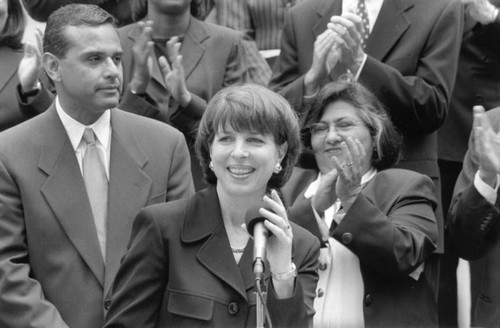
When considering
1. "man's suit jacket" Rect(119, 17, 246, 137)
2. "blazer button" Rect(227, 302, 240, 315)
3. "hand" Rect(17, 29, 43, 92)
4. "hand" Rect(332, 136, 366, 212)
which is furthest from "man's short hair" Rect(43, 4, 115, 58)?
"blazer button" Rect(227, 302, 240, 315)

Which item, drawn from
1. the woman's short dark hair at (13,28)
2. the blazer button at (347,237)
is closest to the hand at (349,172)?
the blazer button at (347,237)

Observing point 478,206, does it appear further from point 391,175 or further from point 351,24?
point 351,24

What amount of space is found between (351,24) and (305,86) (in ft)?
1.36

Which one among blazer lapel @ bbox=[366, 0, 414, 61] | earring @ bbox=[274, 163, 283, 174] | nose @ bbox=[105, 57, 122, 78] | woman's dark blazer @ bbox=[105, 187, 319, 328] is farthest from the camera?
blazer lapel @ bbox=[366, 0, 414, 61]

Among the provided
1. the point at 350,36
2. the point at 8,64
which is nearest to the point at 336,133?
the point at 350,36

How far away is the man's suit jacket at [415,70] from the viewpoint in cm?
677

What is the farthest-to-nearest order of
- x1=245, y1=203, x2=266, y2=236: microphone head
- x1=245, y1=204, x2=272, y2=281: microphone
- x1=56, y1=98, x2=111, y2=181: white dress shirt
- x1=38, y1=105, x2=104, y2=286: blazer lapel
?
1. x1=56, y1=98, x2=111, y2=181: white dress shirt
2. x1=38, y1=105, x2=104, y2=286: blazer lapel
3. x1=245, y1=203, x2=266, y2=236: microphone head
4. x1=245, y1=204, x2=272, y2=281: microphone

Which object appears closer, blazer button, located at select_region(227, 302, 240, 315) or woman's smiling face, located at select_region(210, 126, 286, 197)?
blazer button, located at select_region(227, 302, 240, 315)

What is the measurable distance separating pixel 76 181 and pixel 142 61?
147 cm

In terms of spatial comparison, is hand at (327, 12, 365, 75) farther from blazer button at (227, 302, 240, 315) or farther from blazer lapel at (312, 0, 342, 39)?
blazer button at (227, 302, 240, 315)

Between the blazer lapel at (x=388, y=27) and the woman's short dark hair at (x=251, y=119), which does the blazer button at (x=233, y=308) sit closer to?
the woman's short dark hair at (x=251, y=119)

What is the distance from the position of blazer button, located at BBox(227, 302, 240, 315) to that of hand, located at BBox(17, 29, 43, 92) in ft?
8.02

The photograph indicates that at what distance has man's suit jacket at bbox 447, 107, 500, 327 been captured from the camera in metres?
6.06

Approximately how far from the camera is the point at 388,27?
698cm
